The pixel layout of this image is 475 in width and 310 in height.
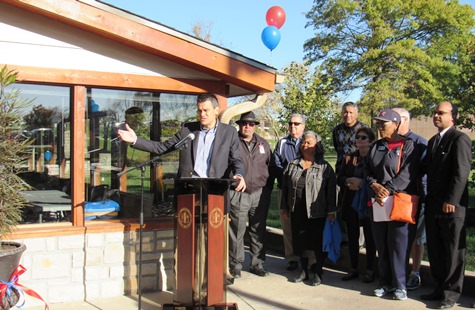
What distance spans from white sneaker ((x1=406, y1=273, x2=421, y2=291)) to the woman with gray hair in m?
0.99

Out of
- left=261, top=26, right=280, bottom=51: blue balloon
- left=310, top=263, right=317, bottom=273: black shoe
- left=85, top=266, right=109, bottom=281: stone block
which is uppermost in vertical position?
left=261, top=26, right=280, bottom=51: blue balloon

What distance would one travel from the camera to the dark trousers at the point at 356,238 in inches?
232

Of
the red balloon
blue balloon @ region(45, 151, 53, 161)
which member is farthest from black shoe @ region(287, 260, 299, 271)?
the red balloon

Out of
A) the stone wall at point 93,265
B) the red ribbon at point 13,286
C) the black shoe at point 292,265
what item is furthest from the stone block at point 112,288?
the black shoe at point 292,265

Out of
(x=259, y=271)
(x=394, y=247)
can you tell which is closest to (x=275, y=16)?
(x=259, y=271)

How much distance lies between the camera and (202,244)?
4469 mm

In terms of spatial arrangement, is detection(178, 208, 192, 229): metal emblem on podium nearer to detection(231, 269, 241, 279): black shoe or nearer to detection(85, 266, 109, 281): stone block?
detection(85, 266, 109, 281): stone block

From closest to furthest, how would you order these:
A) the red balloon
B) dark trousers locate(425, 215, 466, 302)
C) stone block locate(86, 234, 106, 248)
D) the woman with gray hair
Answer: dark trousers locate(425, 215, 466, 302), stone block locate(86, 234, 106, 248), the woman with gray hair, the red balloon

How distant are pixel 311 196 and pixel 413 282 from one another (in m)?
1.50

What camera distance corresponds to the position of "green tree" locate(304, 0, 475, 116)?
23.8 m

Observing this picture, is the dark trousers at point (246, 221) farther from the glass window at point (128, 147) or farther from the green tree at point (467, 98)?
the green tree at point (467, 98)

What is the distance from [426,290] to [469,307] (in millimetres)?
647

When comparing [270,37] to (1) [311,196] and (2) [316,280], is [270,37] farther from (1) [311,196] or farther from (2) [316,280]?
(2) [316,280]

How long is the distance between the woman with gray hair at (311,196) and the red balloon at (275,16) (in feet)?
12.6
